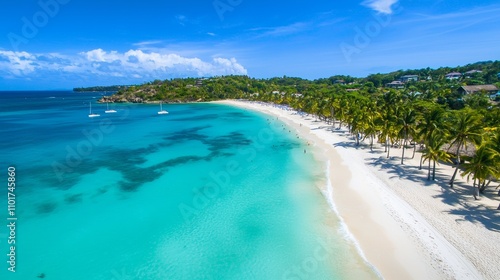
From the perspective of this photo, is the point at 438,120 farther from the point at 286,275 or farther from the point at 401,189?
the point at 286,275

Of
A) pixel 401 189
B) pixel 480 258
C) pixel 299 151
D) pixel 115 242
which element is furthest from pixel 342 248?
pixel 299 151

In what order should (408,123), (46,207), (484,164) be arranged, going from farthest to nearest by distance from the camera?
(408,123) → (46,207) → (484,164)

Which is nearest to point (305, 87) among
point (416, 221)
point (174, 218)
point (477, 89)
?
point (477, 89)

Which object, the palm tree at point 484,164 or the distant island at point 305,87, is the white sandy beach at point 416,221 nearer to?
the palm tree at point 484,164

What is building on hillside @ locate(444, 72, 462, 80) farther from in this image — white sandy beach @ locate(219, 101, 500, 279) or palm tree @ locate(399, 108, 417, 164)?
white sandy beach @ locate(219, 101, 500, 279)

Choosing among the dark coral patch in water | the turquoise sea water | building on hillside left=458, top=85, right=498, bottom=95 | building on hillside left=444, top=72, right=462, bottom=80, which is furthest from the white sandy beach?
building on hillside left=444, top=72, right=462, bottom=80

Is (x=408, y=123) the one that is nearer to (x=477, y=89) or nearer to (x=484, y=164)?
(x=484, y=164)
